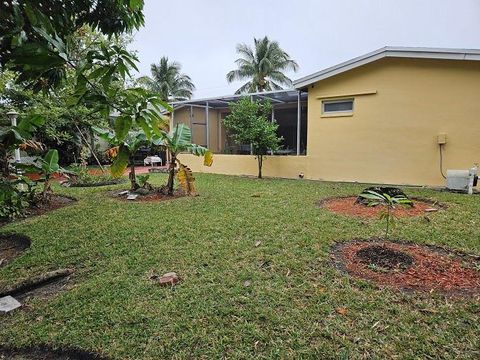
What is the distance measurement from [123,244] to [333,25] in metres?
18.4

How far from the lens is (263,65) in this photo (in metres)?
Answer: 28.2

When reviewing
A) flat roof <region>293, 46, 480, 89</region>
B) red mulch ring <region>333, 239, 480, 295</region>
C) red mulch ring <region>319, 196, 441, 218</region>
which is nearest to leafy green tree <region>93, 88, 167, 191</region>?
red mulch ring <region>333, 239, 480, 295</region>

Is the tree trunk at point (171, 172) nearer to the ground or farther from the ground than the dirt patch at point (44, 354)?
farther from the ground

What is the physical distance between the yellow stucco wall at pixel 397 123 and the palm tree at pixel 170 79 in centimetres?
2509

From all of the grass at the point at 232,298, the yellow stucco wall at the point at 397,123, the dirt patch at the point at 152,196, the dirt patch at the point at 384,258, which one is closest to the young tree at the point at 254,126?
the yellow stucco wall at the point at 397,123

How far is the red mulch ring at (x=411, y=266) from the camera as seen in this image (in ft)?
9.81

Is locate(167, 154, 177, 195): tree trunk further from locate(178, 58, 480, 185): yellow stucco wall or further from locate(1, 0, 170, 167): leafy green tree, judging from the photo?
locate(1, 0, 170, 167): leafy green tree

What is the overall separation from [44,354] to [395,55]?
1042 centimetres

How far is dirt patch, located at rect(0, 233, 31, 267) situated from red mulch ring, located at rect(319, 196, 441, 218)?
18.3ft

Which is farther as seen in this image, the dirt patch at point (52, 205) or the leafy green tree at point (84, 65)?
the dirt patch at point (52, 205)

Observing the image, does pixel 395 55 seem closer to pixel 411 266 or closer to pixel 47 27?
pixel 411 266

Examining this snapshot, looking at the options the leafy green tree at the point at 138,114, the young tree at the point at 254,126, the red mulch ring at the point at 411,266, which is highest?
the young tree at the point at 254,126

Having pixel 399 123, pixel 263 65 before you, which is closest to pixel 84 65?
pixel 399 123

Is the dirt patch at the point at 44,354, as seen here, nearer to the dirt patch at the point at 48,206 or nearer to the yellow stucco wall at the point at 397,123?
the dirt patch at the point at 48,206
